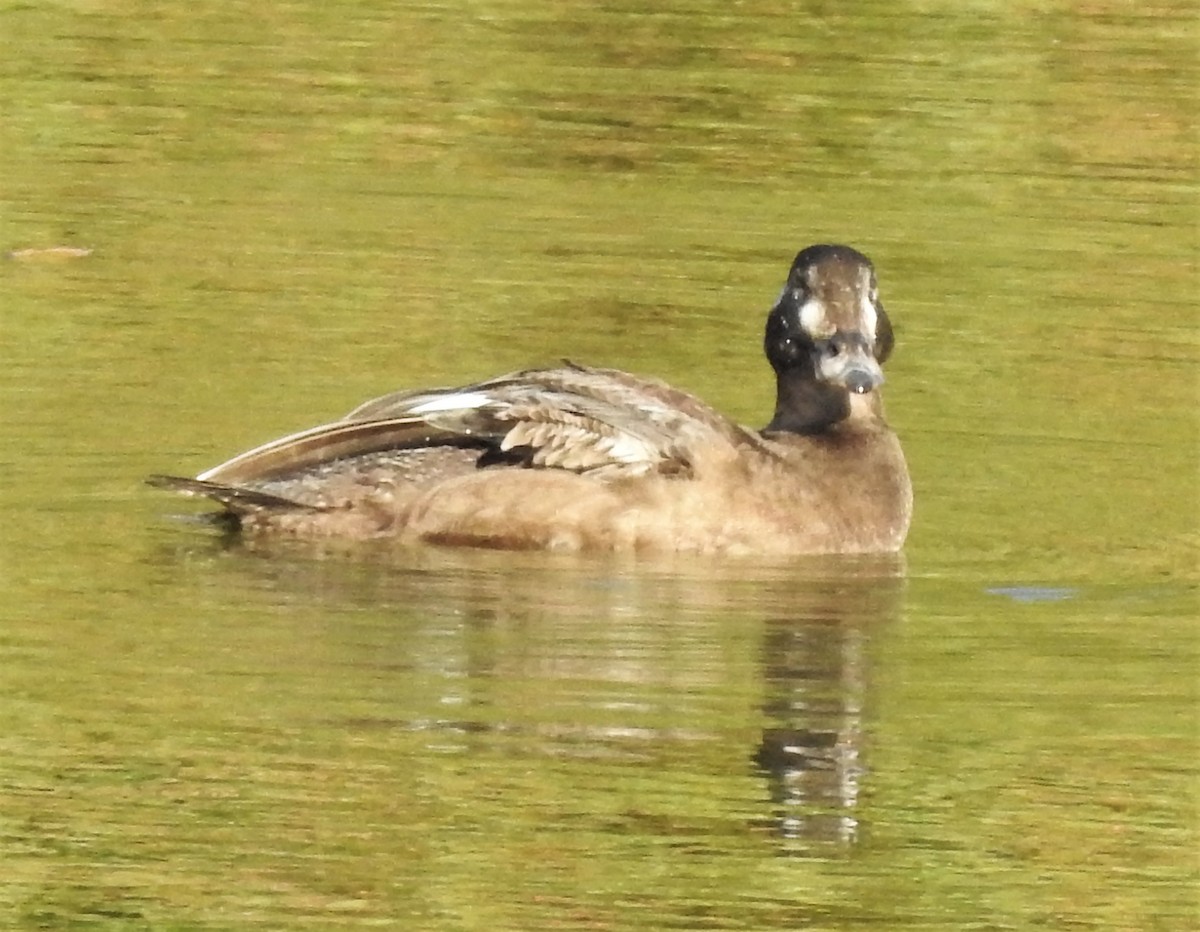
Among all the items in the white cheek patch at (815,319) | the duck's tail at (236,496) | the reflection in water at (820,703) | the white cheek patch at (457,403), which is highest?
the white cheek patch at (815,319)

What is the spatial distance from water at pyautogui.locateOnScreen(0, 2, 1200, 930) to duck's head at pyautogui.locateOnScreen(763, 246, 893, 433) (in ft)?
1.89

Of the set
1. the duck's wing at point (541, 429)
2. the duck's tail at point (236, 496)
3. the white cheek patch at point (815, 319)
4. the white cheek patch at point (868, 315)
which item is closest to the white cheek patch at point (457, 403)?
the duck's wing at point (541, 429)

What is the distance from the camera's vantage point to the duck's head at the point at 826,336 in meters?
11.9

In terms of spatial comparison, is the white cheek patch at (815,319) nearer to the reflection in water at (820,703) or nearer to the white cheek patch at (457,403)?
the reflection in water at (820,703)

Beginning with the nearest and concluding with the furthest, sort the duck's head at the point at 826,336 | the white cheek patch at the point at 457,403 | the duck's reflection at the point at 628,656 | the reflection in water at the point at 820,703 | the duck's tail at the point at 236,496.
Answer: the reflection in water at the point at 820,703 < the duck's reflection at the point at 628,656 < the duck's tail at the point at 236,496 < the white cheek patch at the point at 457,403 < the duck's head at the point at 826,336

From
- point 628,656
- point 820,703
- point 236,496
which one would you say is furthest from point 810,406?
point 820,703

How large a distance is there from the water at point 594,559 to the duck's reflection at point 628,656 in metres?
0.02

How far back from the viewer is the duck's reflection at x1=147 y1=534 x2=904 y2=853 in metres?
9.13

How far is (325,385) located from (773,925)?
19.1 ft

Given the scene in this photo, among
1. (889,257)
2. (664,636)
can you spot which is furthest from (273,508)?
(889,257)

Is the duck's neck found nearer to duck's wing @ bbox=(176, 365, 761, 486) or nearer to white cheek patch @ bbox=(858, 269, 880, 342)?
white cheek patch @ bbox=(858, 269, 880, 342)

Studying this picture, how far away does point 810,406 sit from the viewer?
12188 millimetres

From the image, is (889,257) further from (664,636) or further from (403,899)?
(403,899)

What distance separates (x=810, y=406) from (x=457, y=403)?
1459 millimetres
